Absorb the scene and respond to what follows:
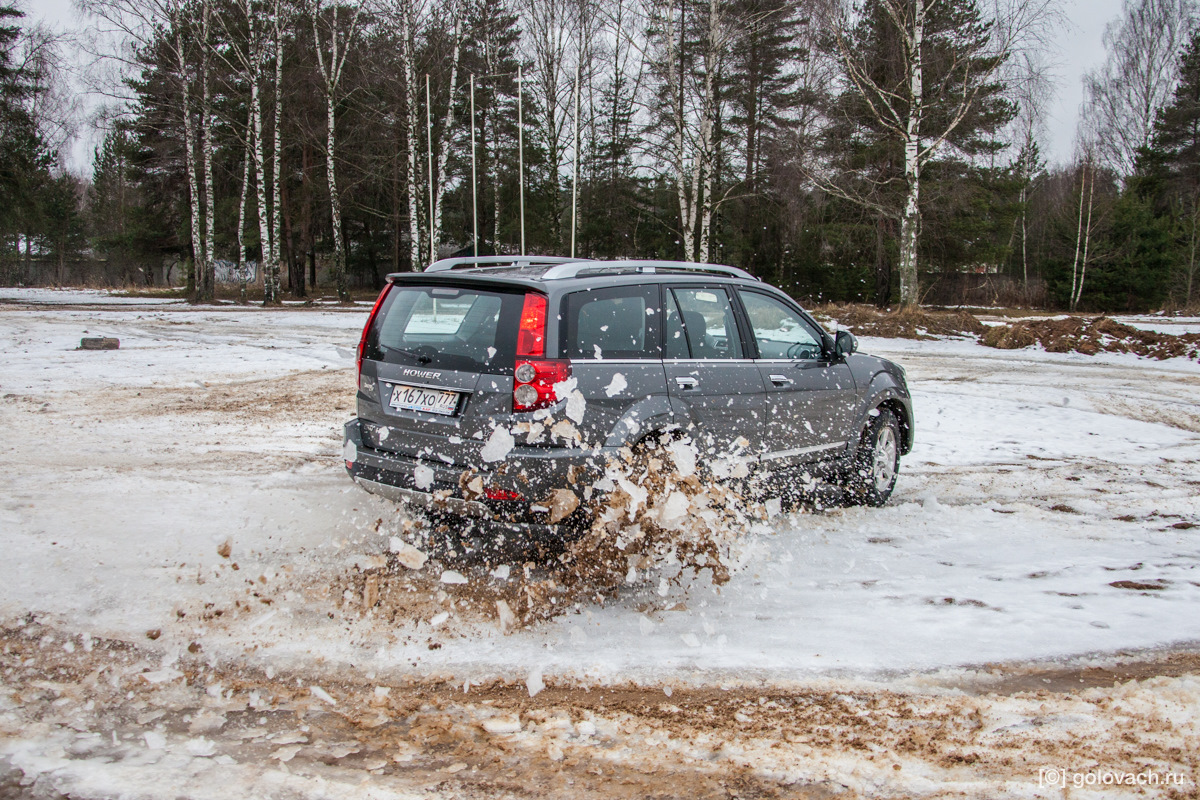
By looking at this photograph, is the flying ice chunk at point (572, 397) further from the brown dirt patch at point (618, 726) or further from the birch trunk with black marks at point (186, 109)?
the birch trunk with black marks at point (186, 109)

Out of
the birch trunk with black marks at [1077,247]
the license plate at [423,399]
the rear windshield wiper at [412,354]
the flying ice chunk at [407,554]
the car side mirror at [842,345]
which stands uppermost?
the birch trunk with black marks at [1077,247]

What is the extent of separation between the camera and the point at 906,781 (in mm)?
2715

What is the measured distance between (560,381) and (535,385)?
0.40ft

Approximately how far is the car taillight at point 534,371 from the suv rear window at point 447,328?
0.21 ft

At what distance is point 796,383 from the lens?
215 inches

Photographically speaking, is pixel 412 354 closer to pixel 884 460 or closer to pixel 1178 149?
pixel 884 460

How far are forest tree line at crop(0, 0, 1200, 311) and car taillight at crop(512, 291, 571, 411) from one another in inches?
771

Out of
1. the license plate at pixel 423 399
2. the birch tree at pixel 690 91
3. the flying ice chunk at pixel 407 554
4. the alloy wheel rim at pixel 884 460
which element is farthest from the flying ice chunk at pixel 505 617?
the birch tree at pixel 690 91

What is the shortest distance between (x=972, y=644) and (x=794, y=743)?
1305 millimetres

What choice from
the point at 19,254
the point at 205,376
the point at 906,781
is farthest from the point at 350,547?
the point at 19,254

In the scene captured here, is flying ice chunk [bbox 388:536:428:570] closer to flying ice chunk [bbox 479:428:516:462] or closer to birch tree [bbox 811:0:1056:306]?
flying ice chunk [bbox 479:428:516:462]

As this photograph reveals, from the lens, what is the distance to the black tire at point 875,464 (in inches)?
237

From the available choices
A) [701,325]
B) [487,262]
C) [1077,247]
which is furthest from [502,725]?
[1077,247]

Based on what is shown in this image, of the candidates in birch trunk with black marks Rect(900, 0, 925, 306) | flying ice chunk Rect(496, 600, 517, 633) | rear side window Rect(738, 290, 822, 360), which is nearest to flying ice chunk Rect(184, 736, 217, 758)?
flying ice chunk Rect(496, 600, 517, 633)
